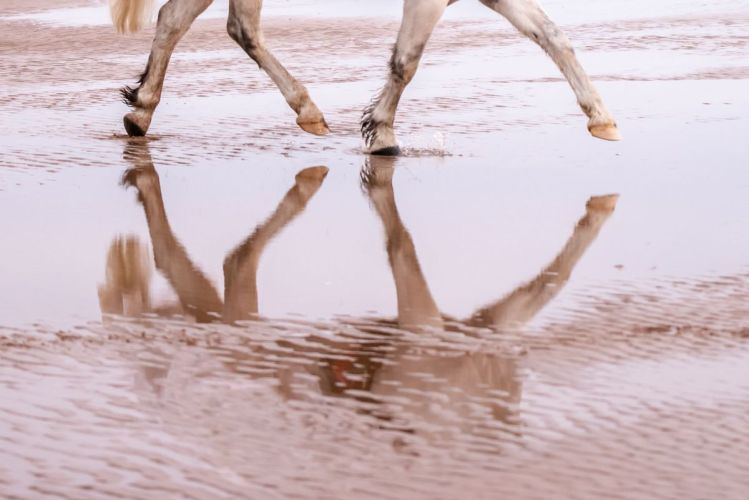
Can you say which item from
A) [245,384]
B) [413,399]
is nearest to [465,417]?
[413,399]

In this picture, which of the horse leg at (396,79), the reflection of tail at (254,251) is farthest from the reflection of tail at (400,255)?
the reflection of tail at (254,251)

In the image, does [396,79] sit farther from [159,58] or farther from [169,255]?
[169,255]

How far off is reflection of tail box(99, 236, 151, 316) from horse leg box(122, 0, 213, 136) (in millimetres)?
2719

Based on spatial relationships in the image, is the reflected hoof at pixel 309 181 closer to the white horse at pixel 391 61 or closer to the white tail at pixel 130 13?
the white horse at pixel 391 61

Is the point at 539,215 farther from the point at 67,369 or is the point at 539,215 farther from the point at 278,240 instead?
the point at 67,369

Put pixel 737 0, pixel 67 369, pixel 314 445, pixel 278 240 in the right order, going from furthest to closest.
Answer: pixel 737 0, pixel 278 240, pixel 67 369, pixel 314 445

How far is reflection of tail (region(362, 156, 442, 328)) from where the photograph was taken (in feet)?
17.9

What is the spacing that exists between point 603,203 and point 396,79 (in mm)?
1741

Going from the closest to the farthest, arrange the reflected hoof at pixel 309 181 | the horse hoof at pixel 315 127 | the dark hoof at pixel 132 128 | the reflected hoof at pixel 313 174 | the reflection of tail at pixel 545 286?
1. the reflection of tail at pixel 545 286
2. the reflected hoof at pixel 309 181
3. the reflected hoof at pixel 313 174
4. the horse hoof at pixel 315 127
5. the dark hoof at pixel 132 128

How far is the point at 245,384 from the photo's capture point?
4.63 meters

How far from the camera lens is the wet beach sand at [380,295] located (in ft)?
13.1

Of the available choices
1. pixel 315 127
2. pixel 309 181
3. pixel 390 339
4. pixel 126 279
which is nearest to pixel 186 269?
pixel 126 279

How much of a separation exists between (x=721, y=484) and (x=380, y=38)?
10.8m

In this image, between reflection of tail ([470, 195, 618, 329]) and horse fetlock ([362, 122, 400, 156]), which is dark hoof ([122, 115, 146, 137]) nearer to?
horse fetlock ([362, 122, 400, 156])
